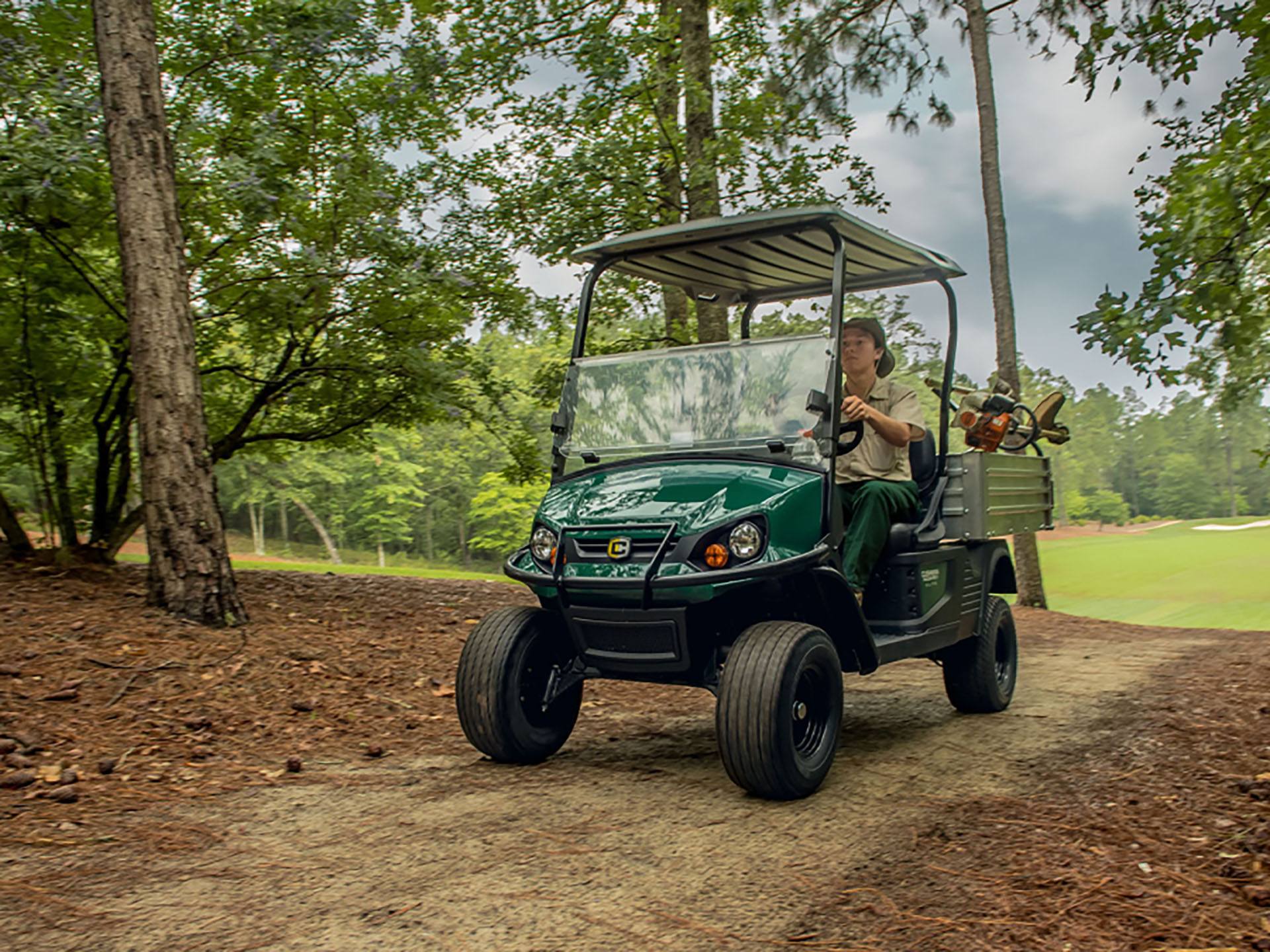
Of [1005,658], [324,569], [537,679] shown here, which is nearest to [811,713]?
[537,679]

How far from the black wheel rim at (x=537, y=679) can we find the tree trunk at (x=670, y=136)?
7781 mm

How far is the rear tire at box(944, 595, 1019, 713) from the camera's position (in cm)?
645

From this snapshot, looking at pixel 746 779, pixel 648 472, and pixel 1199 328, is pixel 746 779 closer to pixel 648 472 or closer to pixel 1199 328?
pixel 648 472

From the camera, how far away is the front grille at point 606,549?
4594 millimetres

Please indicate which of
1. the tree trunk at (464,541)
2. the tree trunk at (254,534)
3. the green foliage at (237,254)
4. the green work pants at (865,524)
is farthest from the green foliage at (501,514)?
the green work pants at (865,524)

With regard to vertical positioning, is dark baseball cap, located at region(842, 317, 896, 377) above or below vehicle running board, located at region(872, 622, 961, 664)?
above

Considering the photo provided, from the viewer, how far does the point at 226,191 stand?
8.86 m

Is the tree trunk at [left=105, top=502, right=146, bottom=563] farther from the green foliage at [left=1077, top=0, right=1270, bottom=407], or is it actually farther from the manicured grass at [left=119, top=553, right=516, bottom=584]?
the green foliage at [left=1077, top=0, right=1270, bottom=407]

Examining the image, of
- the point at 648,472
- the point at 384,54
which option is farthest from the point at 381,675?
the point at 384,54

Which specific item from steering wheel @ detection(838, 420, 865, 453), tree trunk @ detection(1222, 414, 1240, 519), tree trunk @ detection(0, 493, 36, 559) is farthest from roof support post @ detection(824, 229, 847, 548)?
tree trunk @ detection(1222, 414, 1240, 519)

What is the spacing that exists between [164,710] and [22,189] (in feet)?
13.2

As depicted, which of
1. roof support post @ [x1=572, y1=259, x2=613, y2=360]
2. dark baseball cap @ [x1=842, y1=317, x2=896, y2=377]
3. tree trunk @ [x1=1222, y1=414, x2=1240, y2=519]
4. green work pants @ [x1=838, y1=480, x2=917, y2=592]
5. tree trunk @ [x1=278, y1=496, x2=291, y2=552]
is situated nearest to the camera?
green work pants @ [x1=838, y1=480, x2=917, y2=592]

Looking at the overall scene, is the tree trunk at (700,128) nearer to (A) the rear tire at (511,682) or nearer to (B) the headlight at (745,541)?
(A) the rear tire at (511,682)

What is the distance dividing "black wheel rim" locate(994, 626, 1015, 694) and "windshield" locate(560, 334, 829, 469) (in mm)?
2677
